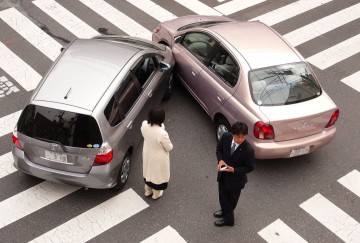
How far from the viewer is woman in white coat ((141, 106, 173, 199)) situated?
634cm

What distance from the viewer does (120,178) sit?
23.7ft

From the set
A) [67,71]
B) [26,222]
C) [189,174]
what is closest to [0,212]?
[26,222]

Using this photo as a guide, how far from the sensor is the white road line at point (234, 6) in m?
12.7

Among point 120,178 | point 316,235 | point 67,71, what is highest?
point 67,71

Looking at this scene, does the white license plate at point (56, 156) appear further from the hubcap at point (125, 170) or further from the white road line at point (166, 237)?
the white road line at point (166, 237)

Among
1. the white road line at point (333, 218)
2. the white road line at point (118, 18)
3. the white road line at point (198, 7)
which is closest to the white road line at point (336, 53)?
the white road line at point (198, 7)

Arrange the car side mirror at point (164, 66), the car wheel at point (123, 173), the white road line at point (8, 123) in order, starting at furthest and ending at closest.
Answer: the white road line at point (8, 123)
the car side mirror at point (164, 66)
the car wheel at point (123, 173)

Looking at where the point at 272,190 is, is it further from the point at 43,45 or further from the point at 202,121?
the point at 43,45

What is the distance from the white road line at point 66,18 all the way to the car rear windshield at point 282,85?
5174 mm

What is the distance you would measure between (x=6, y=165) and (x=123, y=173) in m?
1.98

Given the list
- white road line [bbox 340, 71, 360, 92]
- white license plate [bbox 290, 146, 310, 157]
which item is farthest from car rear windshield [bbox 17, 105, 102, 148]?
white road line [bbox 340, 71, 360, 92]

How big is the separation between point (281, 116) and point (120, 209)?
2778mm

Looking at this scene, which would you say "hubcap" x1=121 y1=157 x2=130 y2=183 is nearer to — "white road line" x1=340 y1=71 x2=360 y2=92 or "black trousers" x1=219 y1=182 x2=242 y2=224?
"black trousers" x1=219 y1=182 x2=242 y2=224

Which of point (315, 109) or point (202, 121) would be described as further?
point (202, 121)
